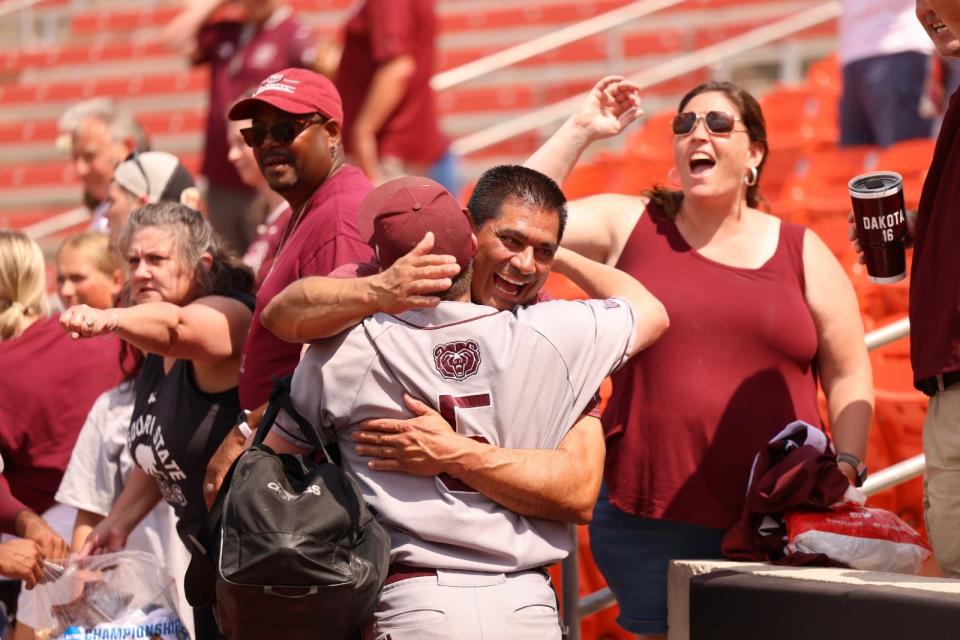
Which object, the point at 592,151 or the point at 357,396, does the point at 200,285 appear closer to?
the point at 357,396

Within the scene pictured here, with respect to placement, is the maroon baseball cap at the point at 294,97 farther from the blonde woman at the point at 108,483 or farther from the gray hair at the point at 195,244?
the blonde woman at the point at 108,483

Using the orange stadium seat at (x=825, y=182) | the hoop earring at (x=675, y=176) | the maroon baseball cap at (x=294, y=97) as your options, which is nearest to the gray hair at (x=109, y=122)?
the maroon baseball cap at (x=294, y=97)

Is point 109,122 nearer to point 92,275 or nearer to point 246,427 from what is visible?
point 92,275

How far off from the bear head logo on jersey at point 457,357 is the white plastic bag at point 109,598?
117cm

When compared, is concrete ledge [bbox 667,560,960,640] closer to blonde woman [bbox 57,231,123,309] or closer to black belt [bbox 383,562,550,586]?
black belt [bbox 383,562,550,586]

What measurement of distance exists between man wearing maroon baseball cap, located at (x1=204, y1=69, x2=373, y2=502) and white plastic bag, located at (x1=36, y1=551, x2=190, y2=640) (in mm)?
461

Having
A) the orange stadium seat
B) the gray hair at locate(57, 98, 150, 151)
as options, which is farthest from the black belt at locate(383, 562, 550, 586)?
the orange stadium seat

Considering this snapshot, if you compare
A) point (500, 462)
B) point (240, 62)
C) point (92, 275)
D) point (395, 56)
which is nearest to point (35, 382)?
point (92, 275)

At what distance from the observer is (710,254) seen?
337 centimetres

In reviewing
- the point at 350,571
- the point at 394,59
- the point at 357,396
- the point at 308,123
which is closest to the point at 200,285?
the point at 308,123

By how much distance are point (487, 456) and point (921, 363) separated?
90cm

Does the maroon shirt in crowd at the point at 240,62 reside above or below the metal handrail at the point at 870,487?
above

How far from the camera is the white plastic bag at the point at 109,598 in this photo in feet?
11.2

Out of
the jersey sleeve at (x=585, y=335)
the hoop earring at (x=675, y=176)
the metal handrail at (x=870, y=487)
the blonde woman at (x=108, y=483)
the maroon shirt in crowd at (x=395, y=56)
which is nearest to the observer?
the jersey sleeve at (x=585, y=335)
